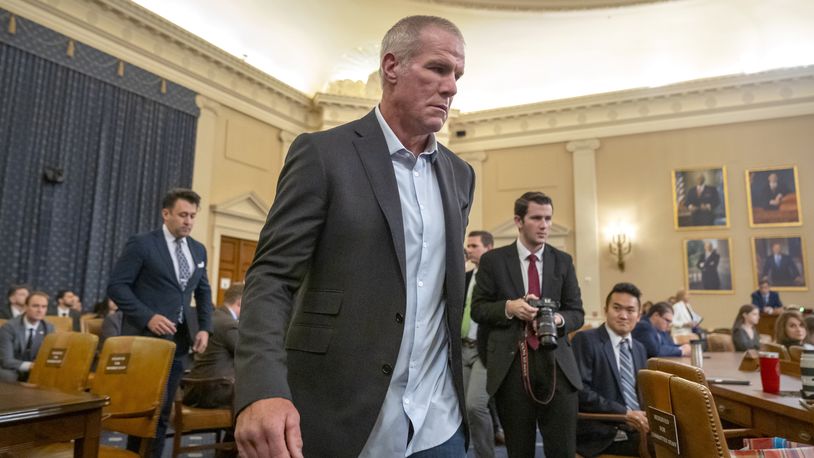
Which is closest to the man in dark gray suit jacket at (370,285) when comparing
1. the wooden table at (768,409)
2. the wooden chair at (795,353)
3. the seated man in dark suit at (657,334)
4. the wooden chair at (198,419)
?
the wooden table at (768,409)

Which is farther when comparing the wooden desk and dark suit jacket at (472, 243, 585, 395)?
dark suit jacket at (472, 243, 585, 395)

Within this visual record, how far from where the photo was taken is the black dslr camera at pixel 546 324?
239 cm

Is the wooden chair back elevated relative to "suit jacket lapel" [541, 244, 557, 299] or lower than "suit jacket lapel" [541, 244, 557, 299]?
lower

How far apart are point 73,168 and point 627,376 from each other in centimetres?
781

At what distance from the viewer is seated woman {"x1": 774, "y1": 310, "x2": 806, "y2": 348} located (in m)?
5.09

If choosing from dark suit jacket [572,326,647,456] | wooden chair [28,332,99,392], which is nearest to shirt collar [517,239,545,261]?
dark suit jacket [572,326,647,456]

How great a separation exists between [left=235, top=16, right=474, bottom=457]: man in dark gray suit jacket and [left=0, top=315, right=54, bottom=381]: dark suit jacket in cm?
453

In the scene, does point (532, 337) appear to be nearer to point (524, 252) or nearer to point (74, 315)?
point (524, 252)

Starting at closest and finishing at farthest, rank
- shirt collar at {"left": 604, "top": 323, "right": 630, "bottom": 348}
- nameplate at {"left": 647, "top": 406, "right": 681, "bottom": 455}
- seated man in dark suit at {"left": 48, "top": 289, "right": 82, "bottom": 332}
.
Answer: nameplate at {"left": 647, "top": 406, "right": 681, "bottom": 455} → shirt collar at {"left": 604, "top": 323, "right": 630, "bottom": 348} → seated man in dark suit at {"left": 48, "top": 289, "right": 82, "bottom": 332}

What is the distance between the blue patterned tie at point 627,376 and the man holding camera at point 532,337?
0.60 metres

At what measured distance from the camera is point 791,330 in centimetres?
514

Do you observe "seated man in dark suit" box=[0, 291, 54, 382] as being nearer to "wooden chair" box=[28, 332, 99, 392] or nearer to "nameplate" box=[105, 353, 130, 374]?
"wooden chair" box=[28, 332, 99, 392]

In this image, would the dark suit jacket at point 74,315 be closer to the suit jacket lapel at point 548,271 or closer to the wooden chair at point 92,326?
the wooden chair at point 92,326

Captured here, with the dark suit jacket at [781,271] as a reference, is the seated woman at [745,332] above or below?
below
